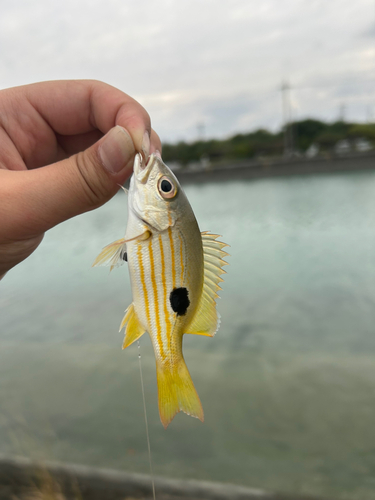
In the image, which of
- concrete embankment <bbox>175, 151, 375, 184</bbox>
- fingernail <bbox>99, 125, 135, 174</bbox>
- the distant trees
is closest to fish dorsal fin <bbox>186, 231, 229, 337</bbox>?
fingernail <bbox>99, 125, 135, 174</bbox>

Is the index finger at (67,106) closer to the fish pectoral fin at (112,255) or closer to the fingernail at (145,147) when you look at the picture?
the fingernail at (145,147)

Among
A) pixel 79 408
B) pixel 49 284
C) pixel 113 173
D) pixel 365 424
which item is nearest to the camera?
pixel 113 173

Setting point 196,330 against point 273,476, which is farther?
point 273,476

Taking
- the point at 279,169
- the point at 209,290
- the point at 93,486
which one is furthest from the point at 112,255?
the point at 279,169

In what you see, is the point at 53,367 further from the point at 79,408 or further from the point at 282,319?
the point at 282,319

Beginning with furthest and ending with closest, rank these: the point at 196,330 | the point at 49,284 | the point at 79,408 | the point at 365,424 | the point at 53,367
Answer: the point at 49,284 → the point at 53,367 → the point at 79,408 → the point at 365,424 → the point at 196,330

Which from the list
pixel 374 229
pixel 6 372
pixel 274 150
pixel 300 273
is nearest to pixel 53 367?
pixel 6 372

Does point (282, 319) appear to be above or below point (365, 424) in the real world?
below
